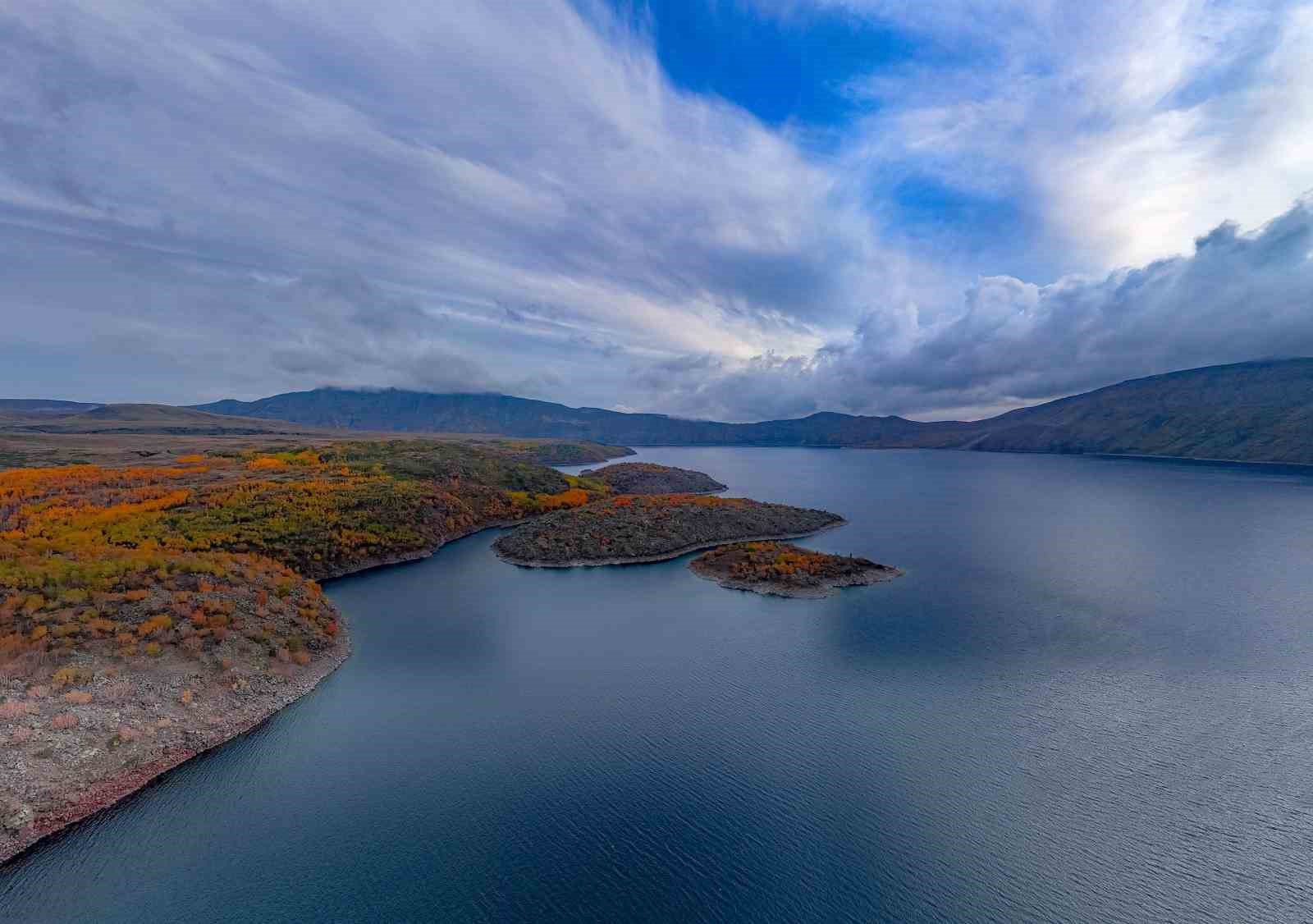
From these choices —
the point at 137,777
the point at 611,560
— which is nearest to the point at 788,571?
the point at 611,560

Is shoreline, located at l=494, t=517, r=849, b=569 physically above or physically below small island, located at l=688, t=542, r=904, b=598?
below

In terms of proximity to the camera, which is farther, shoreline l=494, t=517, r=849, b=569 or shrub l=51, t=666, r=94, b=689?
shoreline l=494, t=517, r=849, b=569

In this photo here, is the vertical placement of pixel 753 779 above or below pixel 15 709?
below

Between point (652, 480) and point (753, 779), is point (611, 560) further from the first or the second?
point (652, 480)

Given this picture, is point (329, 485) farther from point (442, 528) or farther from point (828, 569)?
point (828, 569)

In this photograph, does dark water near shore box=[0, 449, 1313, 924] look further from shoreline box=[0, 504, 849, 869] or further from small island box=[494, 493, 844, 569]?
small island box=[494, 493, 844, 569]

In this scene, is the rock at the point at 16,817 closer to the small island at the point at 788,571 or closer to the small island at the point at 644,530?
the small island at the point at 644,530

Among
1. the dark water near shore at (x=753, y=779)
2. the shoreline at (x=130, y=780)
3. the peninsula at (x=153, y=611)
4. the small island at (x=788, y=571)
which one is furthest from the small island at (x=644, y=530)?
the shoreline at (x=130, y=780)

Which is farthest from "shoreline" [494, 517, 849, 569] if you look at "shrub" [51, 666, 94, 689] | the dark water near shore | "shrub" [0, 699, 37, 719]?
"shrub" [0, 699, 37, 719]
